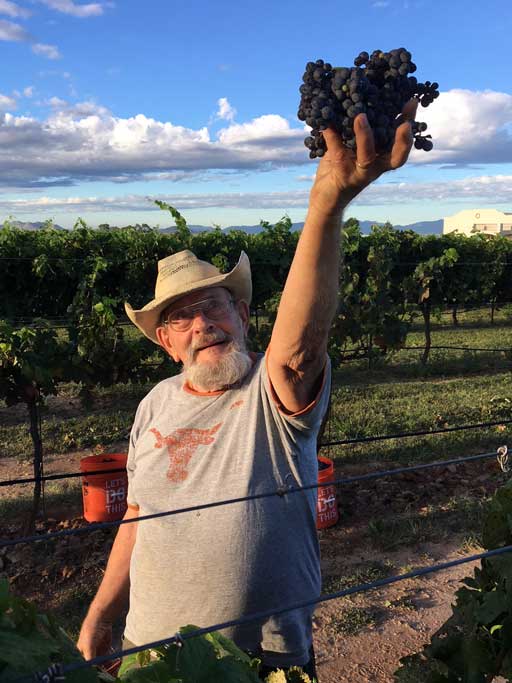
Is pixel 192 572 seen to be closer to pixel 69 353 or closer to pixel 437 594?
pixel 437 594

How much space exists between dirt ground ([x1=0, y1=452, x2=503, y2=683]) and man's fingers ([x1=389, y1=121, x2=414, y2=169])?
9.88ft

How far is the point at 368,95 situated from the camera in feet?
4.29

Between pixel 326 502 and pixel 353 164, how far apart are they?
13.3 ft

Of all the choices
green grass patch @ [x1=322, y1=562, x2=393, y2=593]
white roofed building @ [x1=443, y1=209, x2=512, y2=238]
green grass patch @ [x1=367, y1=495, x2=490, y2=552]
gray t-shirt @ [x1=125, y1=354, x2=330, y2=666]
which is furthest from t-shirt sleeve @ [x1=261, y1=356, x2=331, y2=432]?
white roofed building @ [x1=443, y1=209, x2=512, y2=238]

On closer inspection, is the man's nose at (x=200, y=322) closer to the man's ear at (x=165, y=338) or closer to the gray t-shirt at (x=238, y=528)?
the man's ear at (x=165, y=338)

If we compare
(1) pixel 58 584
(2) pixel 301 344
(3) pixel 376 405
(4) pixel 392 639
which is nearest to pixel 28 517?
(1) pixel 58 584

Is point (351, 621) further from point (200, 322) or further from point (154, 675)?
point (154, 675)

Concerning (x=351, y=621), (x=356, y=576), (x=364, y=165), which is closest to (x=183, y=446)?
(x=364, y=165)

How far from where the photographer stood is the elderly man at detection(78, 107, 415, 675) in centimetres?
177

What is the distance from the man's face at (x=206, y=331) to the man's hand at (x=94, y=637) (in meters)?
0.89

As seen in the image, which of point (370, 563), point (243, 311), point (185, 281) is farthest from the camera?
point (370, 563)

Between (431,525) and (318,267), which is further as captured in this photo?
(431,525)

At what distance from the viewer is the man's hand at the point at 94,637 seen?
2.19 metres

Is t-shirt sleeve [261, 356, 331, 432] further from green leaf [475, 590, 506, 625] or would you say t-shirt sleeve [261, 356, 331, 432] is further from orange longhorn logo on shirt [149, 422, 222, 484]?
green leaf [475, 590, 506, 625]
